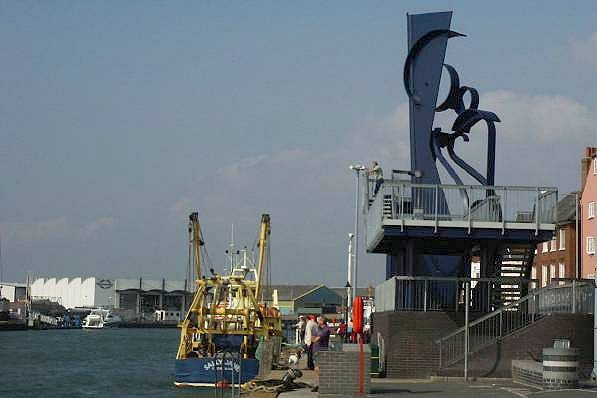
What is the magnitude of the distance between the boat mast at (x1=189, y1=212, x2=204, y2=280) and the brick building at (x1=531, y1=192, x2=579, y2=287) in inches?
844

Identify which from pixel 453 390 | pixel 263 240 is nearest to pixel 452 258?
pixel 453 390

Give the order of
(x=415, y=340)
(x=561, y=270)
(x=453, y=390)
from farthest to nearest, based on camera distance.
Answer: (x=561, y=270) → (x=415, y=340) → (x=453, y=390)

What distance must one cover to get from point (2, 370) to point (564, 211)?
124 feet

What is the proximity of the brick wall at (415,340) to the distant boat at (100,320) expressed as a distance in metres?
158

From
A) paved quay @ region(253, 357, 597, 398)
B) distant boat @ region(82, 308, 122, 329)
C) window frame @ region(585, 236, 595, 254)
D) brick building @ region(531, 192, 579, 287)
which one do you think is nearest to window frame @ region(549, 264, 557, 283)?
brick building @ region(531, 192, 579, 287)

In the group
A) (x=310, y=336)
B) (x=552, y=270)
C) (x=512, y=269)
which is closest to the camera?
(x=310, y=336)

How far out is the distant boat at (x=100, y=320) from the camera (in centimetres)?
18611

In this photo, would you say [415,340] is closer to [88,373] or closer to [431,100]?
[431,100]

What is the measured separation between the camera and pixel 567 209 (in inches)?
3059

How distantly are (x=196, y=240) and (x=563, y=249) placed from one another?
24.4 m

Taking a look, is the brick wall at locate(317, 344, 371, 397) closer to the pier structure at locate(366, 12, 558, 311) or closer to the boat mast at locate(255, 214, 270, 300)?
the pier structure at locate(366, 12, 558, 311)

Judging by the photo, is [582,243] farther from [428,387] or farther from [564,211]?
[428,387]

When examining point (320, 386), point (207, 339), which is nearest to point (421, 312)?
point (320, 386)

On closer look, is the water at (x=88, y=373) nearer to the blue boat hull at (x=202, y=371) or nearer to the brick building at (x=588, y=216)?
the blue boat hull at (x=202, y=371)
